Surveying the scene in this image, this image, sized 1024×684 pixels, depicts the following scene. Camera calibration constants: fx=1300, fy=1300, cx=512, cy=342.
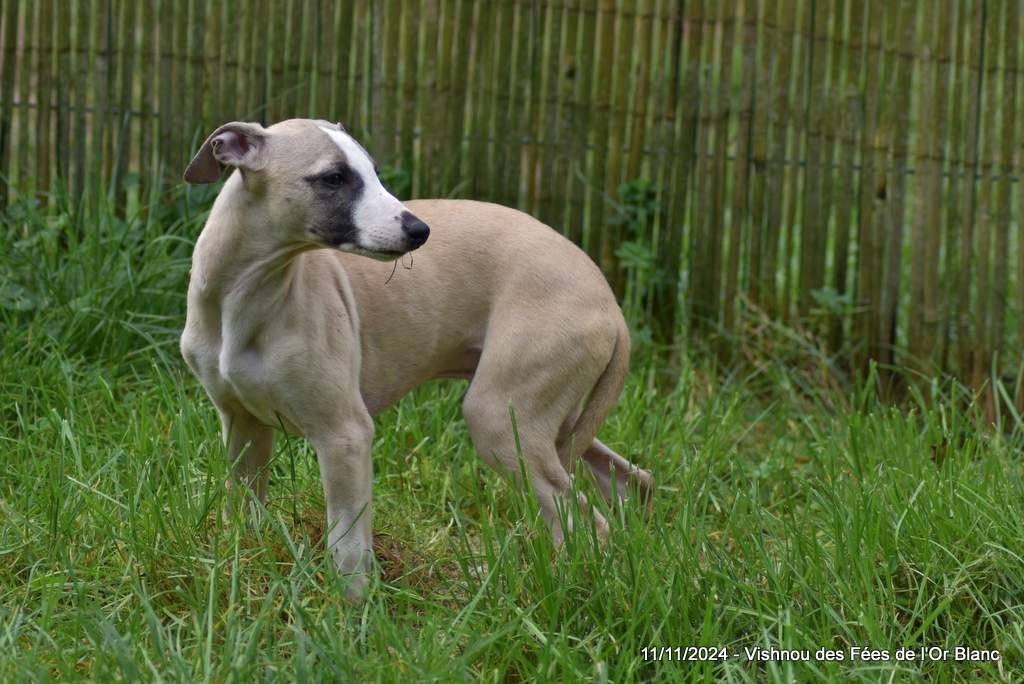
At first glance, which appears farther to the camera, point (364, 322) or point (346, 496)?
point (364, 322)

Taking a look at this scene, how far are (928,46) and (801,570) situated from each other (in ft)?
11.5

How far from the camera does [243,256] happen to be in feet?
12.9

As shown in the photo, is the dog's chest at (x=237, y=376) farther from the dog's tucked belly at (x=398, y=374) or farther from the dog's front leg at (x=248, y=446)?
the dog's tucked belly at (x=398, y=374)

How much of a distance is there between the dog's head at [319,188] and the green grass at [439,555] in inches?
33.2

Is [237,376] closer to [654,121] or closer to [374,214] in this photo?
[374,214]

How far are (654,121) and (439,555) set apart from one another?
2.99 metres

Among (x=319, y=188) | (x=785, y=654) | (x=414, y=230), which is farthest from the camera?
(x=319, y=188)

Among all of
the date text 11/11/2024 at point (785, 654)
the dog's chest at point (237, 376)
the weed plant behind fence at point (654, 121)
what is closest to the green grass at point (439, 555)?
the date text 11/11/2024 at point (785, 654)

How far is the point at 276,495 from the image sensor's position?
4.72m

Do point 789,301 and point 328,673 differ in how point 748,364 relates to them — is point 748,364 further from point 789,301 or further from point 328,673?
point 328,673

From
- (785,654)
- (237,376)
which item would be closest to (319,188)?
(237,376)

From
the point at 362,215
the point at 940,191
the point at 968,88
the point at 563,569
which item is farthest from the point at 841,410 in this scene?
the point at 362,215

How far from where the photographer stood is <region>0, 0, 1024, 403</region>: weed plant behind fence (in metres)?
6.36

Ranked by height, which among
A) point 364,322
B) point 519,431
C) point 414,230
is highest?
point 414,230
